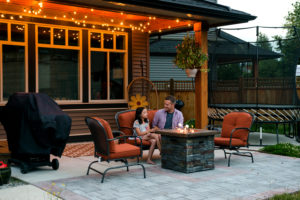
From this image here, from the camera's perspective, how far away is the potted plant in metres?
9.07

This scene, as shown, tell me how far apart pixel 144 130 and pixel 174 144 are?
933 millimetres

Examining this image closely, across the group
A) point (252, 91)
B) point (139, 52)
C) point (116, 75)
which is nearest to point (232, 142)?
point (116, 75)

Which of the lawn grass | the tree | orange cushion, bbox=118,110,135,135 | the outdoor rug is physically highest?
the tree

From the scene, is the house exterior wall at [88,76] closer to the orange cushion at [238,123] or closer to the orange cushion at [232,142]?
the orange cushion at [238,123]

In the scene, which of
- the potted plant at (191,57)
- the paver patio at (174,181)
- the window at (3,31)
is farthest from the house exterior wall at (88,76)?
the paver patio at (174,181)

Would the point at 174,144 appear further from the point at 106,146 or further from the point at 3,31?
the point at 3,31

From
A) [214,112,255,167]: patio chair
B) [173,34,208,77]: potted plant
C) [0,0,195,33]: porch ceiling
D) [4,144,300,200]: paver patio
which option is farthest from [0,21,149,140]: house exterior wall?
[214,112,255,167]: patio chair

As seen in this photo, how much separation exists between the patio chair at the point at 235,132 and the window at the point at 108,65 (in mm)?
4307

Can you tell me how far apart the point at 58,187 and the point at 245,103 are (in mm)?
7885

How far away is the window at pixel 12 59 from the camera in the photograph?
350 inches

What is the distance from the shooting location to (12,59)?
9031 millimetres

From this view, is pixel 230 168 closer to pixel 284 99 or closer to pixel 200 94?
pixel 200 94

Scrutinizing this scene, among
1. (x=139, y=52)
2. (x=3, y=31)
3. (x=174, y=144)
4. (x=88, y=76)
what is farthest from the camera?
(x=139, y=52)

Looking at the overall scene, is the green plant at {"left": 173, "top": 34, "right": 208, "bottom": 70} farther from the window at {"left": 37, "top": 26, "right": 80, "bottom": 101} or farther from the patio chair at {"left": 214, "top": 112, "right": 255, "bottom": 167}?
the window at {"left": 37, "top": 26, "right": 80, "bottom": 101}
